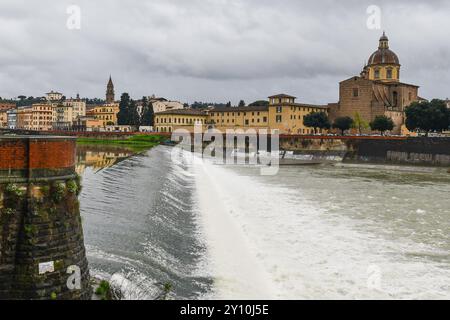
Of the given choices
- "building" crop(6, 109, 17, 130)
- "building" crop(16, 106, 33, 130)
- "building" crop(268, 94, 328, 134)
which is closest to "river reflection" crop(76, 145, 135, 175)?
"building" crop(268, 94, 328, 134)

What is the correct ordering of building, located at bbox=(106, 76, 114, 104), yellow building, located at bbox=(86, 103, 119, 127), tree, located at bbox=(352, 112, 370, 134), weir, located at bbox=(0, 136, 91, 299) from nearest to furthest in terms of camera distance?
weir, located at bbox=(0, 136, 91, 299)
tree, located at bbox=(352, 112, 370, 134)
yellow building, located at bbox=(86, 103, 119, 127)
building, located at bbox=(106, 76, 114, 104)

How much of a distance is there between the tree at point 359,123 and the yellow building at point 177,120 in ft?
112

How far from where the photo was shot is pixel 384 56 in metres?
87.1

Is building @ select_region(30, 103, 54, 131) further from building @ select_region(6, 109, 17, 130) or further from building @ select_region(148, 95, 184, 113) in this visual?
building @ select_region(148, 95, 184, 113)

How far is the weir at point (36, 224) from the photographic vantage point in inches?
323

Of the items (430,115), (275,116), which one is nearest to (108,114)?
(275,116)

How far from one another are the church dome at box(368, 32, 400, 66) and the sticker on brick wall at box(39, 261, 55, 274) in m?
87.0

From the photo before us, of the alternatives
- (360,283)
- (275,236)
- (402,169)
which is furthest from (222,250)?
(402,169)

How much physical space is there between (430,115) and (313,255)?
5643 centimetres

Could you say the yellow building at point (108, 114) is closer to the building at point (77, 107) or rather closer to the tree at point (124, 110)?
the building at point (77, 107)

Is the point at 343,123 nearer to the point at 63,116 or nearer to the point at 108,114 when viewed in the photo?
the point at 108,114

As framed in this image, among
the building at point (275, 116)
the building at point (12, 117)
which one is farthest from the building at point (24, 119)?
the building at point (275, 116)

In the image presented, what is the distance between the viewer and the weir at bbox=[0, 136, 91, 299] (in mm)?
8195

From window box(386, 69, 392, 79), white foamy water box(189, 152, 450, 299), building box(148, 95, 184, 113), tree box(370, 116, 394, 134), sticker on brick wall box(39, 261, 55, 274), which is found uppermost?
window box(386, 69, 392, 79)
